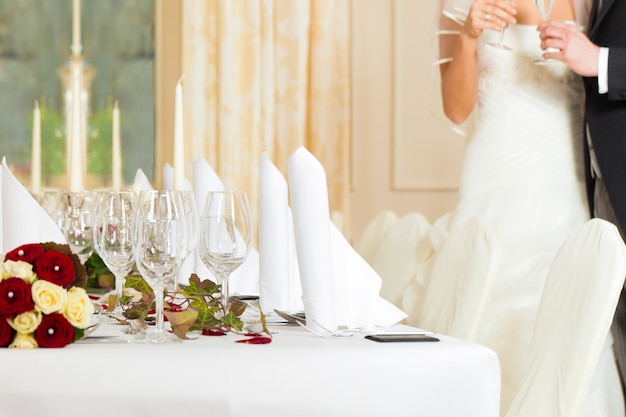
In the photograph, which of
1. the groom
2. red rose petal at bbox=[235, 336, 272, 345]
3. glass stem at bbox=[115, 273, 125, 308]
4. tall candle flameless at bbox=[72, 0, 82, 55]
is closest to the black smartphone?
red rose petal at bbox=[235, 336, 272, 345]

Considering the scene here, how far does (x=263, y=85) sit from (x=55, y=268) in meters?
3.86

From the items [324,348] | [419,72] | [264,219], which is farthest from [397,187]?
[324,348]

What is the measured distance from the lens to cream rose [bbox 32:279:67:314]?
1379 millimetres

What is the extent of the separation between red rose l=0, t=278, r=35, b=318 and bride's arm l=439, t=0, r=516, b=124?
199 centimetres

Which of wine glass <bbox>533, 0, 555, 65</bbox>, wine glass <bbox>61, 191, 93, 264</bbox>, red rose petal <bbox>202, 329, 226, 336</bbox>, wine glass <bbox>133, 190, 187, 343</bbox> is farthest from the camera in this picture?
wine glass <bbox>533, 0, 555, 65</bbox>

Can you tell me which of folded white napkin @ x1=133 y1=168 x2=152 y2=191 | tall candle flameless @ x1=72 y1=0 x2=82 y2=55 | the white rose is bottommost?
the white rose

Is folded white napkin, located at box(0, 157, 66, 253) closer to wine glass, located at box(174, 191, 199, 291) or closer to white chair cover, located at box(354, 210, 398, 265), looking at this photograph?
wine glass, located at box(174, 191, 199, 291)

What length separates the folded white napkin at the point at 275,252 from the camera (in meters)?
1.97

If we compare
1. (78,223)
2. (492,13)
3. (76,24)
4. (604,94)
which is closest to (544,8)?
(492,13)

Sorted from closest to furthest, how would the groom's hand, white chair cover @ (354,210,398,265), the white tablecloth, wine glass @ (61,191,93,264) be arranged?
the white tablecloth, wine glass @ (61,191,93,264), the groom's hand, white chair cover @ (354,210,398,265)

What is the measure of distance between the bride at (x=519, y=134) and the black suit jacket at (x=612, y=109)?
0.58 feet

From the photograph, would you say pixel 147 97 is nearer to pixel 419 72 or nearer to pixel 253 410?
pixel 419 72

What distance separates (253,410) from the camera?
4.43 feet

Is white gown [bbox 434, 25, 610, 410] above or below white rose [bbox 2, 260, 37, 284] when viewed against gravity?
above
